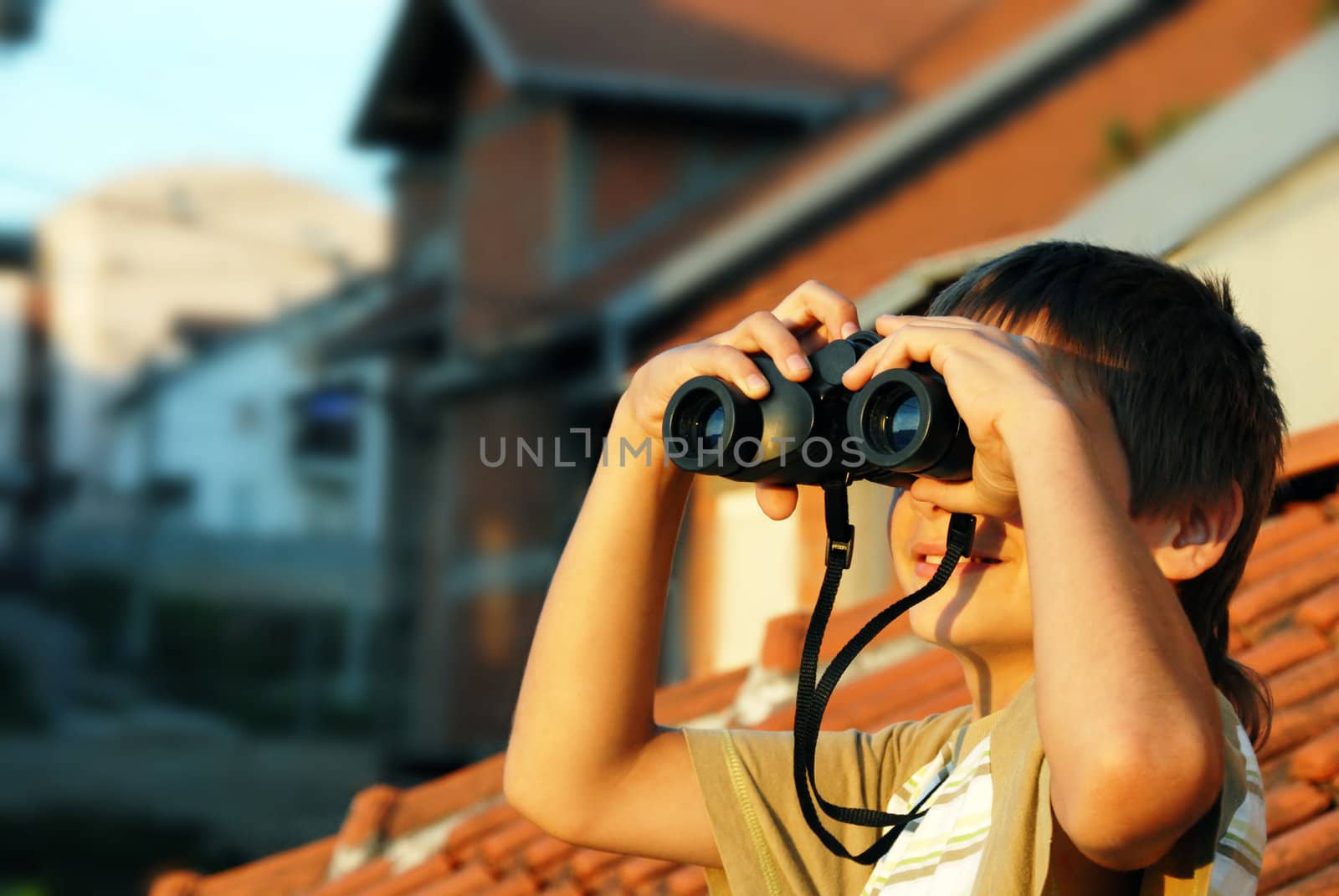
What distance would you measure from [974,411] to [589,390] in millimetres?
9515

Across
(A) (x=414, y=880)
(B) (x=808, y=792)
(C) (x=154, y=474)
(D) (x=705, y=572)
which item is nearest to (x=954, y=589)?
(B) (x=808, y=792)

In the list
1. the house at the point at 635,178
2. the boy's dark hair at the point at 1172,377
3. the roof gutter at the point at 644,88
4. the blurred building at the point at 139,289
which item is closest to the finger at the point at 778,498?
the boy's dark hair at the point at 1172,377

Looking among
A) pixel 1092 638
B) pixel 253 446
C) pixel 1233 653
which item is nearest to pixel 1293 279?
pixel 1233 653

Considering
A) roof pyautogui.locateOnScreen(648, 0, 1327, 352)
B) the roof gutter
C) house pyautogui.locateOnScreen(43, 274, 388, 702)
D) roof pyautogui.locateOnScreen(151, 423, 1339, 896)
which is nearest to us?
roof pyautogui.locateOnScreen(151, 423, 1339, 896)

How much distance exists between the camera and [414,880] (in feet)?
9.23

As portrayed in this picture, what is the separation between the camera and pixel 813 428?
1525 millimetres

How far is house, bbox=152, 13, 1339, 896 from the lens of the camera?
2.32m

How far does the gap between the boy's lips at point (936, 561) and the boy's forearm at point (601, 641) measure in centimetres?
27

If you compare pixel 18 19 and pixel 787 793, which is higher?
pixel 18 19

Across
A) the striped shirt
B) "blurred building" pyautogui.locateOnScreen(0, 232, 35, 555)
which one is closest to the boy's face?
the striped shirt

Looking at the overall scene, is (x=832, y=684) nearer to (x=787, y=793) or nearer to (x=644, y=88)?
(x=787, y=793)

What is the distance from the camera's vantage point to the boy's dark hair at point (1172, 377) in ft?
4.96

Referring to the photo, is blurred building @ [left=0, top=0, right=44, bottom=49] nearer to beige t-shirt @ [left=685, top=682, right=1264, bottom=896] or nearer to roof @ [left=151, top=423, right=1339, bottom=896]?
roof @ [left=151, top=423, right=1339, bottom=896]

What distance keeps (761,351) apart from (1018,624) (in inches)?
14.7
